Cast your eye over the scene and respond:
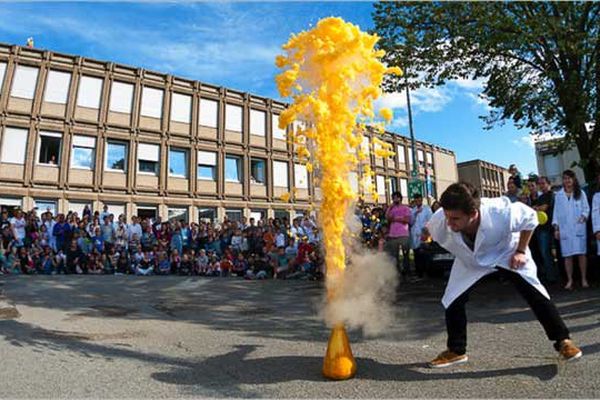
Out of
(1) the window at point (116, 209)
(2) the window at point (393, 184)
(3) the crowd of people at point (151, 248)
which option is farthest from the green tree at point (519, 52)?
(2) the window at point (393, 184)

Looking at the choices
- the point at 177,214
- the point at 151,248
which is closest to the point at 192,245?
the point at 151,248

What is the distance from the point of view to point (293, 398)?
373 centimetres

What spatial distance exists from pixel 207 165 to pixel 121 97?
738 cm

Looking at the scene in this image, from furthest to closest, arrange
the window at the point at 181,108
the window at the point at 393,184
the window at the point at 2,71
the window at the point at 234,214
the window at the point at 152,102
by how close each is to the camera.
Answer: the window at the point at 393,184, the window at the point at 234,214, the window at the point at 181,108, the window at the point at 152,102, the window at the point at 2,71

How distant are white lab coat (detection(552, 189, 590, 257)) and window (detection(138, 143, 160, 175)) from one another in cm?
2663

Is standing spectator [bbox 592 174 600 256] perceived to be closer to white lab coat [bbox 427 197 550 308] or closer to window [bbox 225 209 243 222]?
white lab coat [bbox 427 197 550 308]

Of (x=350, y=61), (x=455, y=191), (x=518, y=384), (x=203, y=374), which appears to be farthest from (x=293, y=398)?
(x=350, y=61)

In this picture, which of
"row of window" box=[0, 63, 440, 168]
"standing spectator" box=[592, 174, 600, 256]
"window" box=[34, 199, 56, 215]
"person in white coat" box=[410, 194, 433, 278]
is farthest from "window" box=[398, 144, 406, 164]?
"standing spectator" box=[592, 174, 600, 256]

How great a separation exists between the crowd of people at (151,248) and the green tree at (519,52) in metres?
5.81

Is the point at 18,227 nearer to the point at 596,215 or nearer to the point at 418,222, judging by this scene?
the point at 418,222

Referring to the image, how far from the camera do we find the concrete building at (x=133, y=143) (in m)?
26.2

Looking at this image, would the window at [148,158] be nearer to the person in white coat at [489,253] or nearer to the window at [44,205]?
the window at [44,205]

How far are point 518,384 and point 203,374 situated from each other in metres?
2.87

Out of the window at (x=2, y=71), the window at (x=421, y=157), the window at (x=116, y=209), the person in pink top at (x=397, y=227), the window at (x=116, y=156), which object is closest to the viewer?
the person in pink top at (x=397, y=227)
